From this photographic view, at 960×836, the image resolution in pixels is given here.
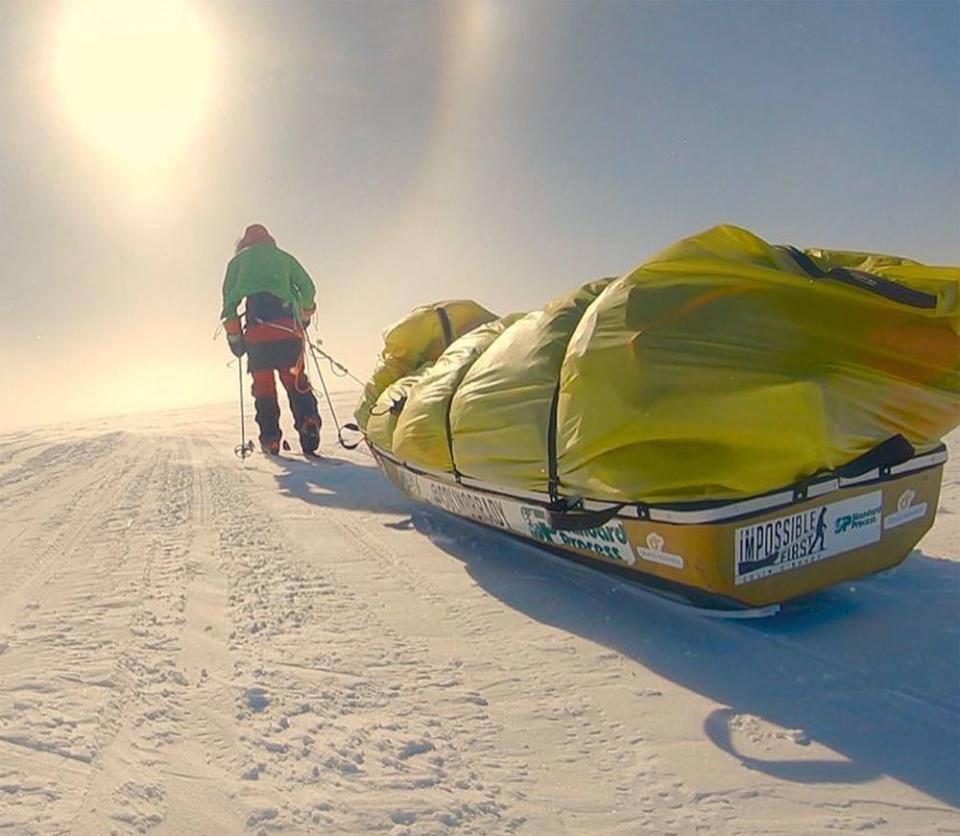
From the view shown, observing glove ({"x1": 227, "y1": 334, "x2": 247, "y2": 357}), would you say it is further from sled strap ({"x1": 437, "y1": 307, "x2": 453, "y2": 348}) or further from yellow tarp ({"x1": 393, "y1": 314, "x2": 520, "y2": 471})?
yellow tarp ({"x1": 393, "y1": 314, "x2": 520, "y2": 471})

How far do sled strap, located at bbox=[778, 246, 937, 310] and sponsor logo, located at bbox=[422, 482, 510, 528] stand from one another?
60.7 inches

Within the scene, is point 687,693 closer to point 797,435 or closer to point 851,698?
point 851,698

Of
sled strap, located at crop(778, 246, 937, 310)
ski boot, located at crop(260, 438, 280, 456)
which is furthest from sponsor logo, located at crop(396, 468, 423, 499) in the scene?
ski boot, located at crop(260, 438, 280, 456)

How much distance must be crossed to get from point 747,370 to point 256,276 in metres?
6.53

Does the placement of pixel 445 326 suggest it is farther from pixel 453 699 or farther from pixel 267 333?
pixel 453 699

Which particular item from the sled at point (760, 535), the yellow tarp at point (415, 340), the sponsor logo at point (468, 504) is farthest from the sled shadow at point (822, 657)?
the yellow tarp at point (415, 340)

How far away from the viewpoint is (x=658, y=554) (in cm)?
235

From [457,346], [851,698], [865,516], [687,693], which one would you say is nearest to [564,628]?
[687,693]

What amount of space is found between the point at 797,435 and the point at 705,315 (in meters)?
0.46

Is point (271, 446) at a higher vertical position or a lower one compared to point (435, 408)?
lower

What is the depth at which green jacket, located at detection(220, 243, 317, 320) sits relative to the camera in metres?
7.59

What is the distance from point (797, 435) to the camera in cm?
199

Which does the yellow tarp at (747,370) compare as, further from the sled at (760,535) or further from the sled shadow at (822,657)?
the sled shadow at (822,657)

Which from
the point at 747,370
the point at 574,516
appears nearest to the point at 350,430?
the point at 574,516
